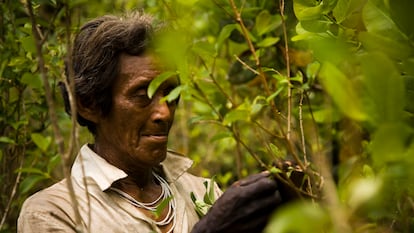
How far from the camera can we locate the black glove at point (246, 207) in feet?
5.49

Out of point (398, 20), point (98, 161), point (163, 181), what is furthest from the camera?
point (163, 181)

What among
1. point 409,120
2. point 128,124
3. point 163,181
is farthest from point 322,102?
point 409,120

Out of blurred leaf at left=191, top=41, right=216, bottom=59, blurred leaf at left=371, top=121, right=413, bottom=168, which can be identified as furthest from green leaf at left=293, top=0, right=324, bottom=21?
blurred leaf at left=371, top=121, right=413, bottom=168

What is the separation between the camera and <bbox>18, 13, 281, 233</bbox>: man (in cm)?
190

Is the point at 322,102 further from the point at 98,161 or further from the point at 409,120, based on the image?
the point at 409,120

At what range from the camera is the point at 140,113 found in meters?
1.99

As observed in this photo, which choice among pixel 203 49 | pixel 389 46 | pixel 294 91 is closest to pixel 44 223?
pixel 203 49

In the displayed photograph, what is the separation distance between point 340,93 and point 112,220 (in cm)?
115

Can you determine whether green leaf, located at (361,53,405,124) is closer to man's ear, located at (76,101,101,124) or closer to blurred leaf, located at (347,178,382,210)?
blurred leaf, located at (347,178,382,210)

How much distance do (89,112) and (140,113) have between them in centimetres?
17

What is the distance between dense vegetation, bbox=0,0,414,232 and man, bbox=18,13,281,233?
99mm

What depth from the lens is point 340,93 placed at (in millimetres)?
849

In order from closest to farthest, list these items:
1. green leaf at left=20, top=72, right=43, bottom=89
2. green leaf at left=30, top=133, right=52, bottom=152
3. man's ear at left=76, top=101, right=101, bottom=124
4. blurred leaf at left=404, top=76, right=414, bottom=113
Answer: blurred leaf at left=404, top=76, right=414, bottom=113 → man's ear at left=76, top=101, right=101, bottom=124 → green leaf at left=20, top=72, right=43, bottom=89 → green leaf at left=30, top=133, right=52, bottom=152

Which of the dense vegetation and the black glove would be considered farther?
the black glove
